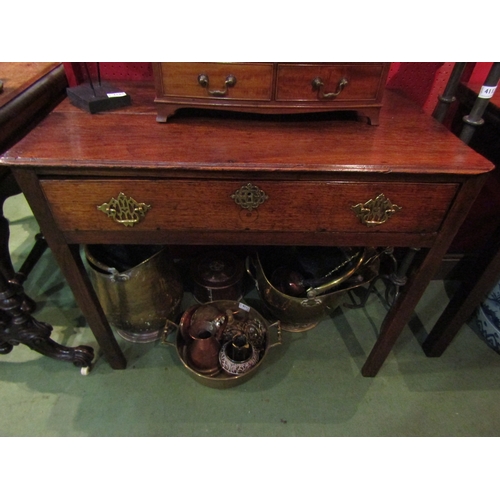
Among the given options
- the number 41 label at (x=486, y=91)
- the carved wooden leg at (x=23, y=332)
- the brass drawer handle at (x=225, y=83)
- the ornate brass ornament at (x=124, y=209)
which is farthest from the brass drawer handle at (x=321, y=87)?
the carved wooden leg at (x=23, y=332)

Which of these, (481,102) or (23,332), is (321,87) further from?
(23,332)

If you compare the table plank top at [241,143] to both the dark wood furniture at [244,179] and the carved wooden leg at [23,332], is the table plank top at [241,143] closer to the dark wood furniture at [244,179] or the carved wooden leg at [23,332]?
the dark wood furniture at [244,179]

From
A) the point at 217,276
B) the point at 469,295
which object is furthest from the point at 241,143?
the point at 469,295

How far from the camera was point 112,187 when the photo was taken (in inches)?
26.3

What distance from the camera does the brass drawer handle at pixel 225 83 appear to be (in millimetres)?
722

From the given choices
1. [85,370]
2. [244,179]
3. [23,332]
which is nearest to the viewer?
[244,179]

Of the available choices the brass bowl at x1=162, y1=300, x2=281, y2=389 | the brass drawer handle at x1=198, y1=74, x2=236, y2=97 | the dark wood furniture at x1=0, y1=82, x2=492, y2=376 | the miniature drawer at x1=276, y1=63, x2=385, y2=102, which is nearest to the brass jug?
the brass bowl at x1=162, y1=300, x2=281, y2=389

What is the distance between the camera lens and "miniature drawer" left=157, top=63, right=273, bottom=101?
715mm

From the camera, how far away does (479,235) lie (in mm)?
1371

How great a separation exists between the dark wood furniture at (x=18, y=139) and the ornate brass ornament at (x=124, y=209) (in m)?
0.36

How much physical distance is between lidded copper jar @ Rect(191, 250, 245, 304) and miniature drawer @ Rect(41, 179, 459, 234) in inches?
22.9

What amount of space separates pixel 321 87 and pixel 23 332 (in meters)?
1.09

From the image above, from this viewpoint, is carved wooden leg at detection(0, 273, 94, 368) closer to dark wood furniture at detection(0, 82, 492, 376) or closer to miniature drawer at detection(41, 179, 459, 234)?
dark wood furniture at detection(0, 82, 492, 376)

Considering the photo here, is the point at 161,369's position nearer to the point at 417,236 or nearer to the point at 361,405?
the point at 361,405
